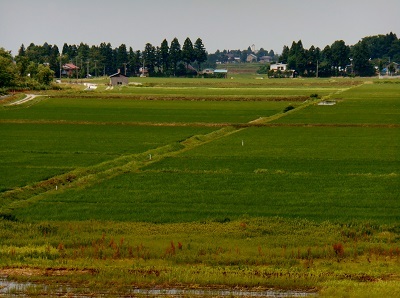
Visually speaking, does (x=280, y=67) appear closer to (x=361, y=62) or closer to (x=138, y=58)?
(x=361, y=62)

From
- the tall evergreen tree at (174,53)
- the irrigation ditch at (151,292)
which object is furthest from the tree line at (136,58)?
the irrigation ditch at (151,292)

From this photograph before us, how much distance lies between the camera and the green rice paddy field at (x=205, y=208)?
13617 millimetres

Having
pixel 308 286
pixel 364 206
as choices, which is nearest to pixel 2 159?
pixel 364 206

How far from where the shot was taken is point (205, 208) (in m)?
18.2

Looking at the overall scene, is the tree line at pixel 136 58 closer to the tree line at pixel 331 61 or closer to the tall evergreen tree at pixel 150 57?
the tall evergreen tree at pixel 150 57

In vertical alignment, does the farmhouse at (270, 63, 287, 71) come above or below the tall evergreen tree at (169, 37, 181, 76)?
below

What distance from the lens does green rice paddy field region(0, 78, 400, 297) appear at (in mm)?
13617

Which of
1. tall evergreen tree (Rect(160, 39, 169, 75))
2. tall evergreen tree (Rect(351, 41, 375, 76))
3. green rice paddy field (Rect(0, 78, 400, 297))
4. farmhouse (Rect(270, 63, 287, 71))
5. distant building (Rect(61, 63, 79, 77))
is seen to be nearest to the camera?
green rice paddy field (Rect(0, 78, 400, 297))

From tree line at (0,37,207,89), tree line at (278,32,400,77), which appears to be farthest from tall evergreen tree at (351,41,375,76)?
tree line at (0,37,207,89)

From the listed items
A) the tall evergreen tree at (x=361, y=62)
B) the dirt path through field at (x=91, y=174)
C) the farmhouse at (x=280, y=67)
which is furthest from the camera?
the farmhouse at (x=280, y=67)

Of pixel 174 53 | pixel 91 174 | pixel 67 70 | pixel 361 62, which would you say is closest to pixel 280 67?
pixel 361 62

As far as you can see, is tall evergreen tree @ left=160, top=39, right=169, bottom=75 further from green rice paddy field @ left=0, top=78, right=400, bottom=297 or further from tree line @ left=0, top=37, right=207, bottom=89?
green rice paddy field @ left=0, top=78, right=400, bottom=297

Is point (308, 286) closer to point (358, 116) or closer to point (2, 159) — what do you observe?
point (2, 159)

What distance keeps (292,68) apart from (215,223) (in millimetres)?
145066
